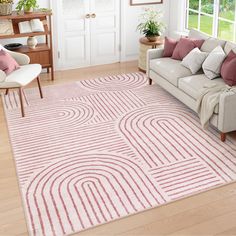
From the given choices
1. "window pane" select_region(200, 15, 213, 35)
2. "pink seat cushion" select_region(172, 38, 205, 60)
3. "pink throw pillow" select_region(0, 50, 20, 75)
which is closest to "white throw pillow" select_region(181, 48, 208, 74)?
"pink seat cushion" select_region(172, 38, 205, 60)

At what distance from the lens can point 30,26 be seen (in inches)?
233

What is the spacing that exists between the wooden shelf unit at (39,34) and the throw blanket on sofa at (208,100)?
100 inches

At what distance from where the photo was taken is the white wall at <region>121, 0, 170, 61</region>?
6.81 m

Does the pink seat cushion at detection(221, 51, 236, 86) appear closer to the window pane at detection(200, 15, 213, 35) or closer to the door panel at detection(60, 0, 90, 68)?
the window pane at detection(200, 15, 213, 35)

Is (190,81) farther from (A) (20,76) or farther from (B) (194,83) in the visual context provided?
(A) (20,76)

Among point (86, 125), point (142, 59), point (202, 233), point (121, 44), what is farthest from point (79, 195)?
point (121, 44)

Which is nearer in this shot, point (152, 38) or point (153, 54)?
point (153, 54)

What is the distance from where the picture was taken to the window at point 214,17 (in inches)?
229

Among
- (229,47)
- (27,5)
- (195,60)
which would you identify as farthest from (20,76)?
(229,47)

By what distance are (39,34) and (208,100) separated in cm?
276

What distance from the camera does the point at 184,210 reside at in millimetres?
3275

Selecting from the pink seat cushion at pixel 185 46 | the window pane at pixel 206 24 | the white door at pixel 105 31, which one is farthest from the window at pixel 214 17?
the white door at pixel 105 31

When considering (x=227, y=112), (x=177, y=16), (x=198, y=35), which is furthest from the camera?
(x=177, y=16)

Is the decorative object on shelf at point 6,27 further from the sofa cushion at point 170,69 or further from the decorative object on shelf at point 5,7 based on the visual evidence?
the sofa cushion at point 170,69
